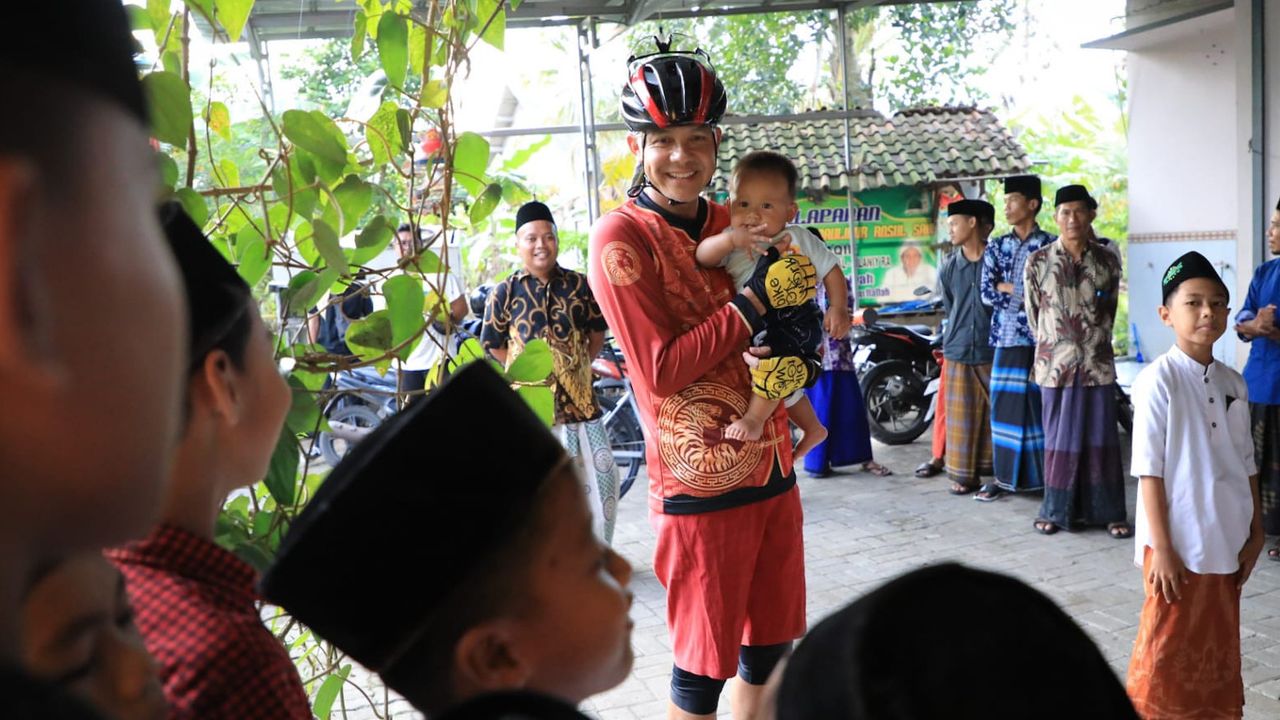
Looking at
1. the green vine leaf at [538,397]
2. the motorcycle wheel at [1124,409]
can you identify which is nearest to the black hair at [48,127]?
the green vine leaf at [538,397]

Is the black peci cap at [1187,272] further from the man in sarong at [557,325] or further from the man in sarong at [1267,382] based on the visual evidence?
the man in sarong at [557,325]

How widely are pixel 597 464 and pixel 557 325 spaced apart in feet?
2.37

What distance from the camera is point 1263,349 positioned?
5379 mm

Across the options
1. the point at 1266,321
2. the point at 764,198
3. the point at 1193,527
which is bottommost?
the point at 1193,527

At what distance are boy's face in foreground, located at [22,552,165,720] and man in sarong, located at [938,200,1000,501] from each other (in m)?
6.56

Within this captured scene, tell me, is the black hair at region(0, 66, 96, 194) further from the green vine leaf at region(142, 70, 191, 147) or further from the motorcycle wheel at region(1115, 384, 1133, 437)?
the motorcycle wheel at region(1115, 384, 1133, 437)

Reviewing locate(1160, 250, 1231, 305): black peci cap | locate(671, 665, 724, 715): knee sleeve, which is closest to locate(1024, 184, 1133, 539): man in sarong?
locate(1160, 250, 1231, 305): black peci cap

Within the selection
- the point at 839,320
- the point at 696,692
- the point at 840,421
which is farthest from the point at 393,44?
the point at 840,421

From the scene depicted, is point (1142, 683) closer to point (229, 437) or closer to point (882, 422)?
point (229, 437)

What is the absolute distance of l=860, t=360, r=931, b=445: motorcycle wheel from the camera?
8188 millimetres

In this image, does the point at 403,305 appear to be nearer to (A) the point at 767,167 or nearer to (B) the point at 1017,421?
(A) the point at 767,167

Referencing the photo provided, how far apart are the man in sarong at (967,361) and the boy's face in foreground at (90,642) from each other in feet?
21.5

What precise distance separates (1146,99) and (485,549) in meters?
10.4

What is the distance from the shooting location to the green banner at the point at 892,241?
11.0 metres
